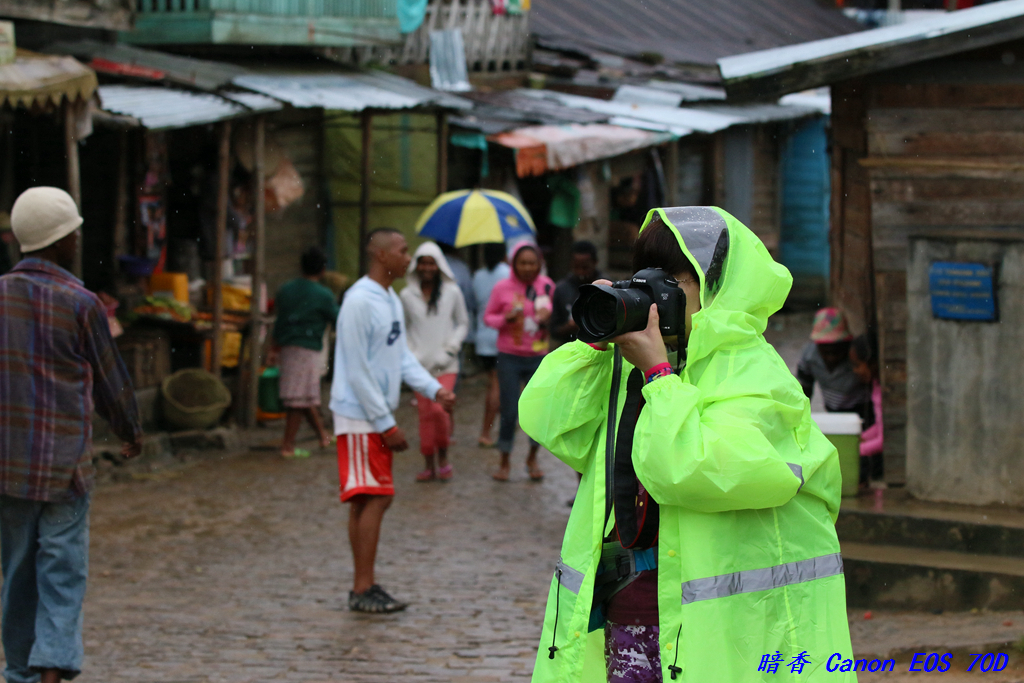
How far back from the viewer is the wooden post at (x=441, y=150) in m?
14.7

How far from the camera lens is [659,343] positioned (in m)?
2.62

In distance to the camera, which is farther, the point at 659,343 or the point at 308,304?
the point at 308,304

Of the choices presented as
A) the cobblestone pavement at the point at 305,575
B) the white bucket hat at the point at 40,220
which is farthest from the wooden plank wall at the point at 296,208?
the white bucket hat at the point at 40,220

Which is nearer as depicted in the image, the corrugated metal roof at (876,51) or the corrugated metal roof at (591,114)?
the corrugated metal roof at (876,51)

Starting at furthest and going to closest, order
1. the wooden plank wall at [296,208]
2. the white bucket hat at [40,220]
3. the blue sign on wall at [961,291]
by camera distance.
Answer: the wooden plank wall at [296,208]
the blue sign on wall at [961,291]
the white bucket hat at [40,220]

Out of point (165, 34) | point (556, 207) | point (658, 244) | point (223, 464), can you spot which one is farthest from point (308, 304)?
point (658, 244)

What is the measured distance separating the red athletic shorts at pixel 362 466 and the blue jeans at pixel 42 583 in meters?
1.74

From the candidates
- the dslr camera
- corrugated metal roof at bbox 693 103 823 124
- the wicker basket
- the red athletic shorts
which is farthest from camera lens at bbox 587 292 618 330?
corrugated metal roof at bbox 693 103 823 124

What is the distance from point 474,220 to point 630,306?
8943mm

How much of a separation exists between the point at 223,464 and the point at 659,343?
826cm

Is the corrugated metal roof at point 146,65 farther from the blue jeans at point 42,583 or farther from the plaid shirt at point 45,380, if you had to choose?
the blue jeans at point 42,583

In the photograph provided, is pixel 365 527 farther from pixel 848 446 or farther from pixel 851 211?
pixel 851 211

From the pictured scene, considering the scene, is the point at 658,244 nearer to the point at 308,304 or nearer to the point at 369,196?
the point at 308,304

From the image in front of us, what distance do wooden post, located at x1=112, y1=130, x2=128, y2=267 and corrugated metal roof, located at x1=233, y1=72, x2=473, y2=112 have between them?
1351 millimetres
